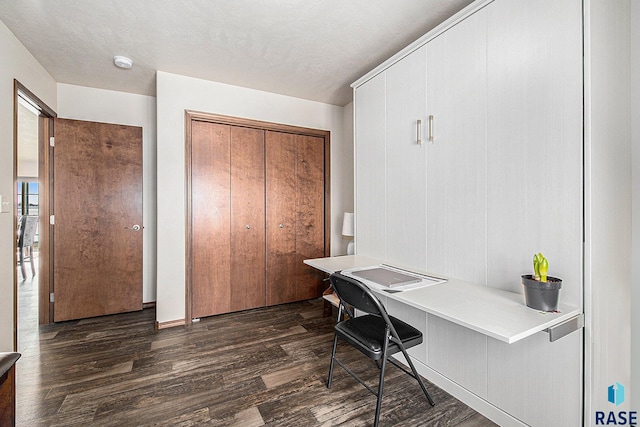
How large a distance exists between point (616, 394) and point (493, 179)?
114cm

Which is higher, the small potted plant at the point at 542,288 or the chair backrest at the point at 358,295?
the small potted plant at the point at 542,288

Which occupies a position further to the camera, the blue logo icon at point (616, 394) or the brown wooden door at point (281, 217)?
the brown wooden door at point (281, 217)

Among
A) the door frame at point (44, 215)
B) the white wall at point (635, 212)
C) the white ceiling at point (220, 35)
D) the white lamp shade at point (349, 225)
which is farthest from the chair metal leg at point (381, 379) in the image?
the door frame at point (44, 215)

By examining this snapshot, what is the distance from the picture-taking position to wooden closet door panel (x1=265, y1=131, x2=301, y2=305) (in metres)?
3.45

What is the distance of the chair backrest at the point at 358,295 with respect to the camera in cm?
148

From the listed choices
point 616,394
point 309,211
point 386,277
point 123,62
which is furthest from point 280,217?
point 616,394

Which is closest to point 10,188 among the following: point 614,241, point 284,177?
point 284,177

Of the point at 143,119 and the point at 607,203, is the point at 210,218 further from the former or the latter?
the point at 607,203

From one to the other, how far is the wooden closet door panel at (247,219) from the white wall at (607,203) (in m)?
2.85

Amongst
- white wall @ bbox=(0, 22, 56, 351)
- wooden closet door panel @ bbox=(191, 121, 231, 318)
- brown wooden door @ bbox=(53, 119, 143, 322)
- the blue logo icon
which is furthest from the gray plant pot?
brown wooden door @ bbox=(53, 119, 143, 322)

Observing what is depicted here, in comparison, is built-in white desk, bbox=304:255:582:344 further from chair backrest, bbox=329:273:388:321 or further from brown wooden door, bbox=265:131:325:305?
brown wooden door, bbox=265:131:325:305

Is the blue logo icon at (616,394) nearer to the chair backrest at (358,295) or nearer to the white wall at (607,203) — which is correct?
the white wall at (607,203)

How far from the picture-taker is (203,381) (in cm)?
201

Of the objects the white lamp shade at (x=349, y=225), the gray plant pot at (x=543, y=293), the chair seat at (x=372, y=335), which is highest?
the white lamp shade at (x=349, y=225)
